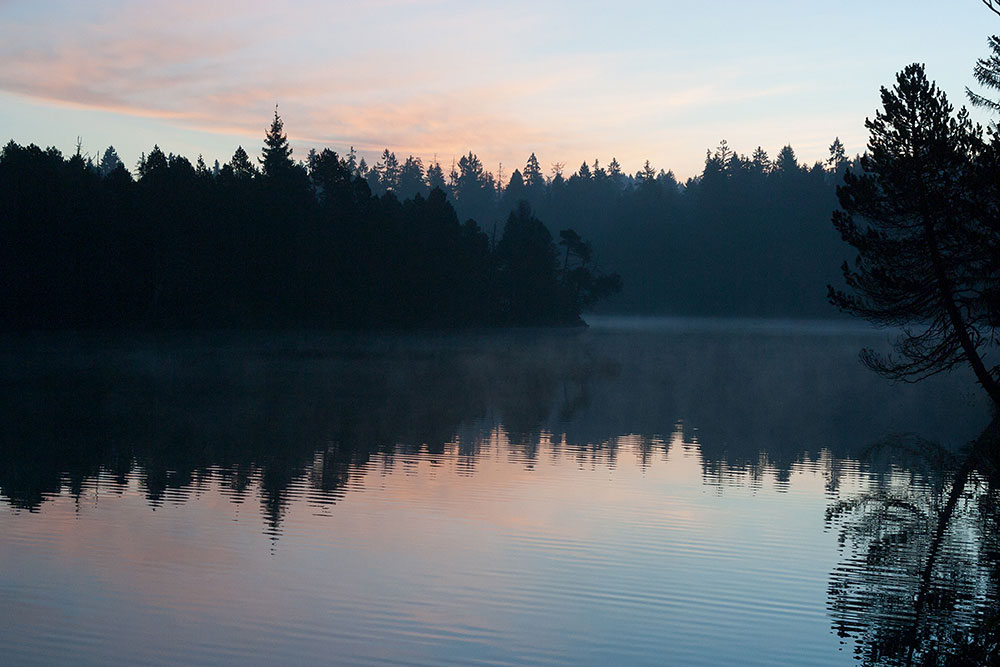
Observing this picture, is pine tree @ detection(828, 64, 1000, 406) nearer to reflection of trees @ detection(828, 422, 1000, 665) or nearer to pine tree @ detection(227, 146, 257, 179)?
reflection of trees @ detection(828, 422, 1000, 665)

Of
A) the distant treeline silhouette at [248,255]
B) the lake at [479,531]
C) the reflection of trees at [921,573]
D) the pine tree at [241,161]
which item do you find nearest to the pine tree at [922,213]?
the lake at [479,531]

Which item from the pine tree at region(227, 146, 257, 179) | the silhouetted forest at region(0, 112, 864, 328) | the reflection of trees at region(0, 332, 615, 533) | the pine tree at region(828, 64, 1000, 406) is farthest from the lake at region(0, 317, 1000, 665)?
the pine tree at region(227, 146, 257, 179)

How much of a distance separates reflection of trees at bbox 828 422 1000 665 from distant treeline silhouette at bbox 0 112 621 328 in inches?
2443

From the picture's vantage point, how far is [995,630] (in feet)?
37.2

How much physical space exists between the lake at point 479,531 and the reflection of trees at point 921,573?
0.22 feet

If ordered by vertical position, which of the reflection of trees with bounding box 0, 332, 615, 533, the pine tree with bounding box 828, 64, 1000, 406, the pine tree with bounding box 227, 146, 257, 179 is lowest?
the reflection of trees with bounding box 0, 332, 615, 533

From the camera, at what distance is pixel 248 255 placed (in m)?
87.9

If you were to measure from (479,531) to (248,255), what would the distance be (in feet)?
246

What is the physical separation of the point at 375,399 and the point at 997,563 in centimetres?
2486

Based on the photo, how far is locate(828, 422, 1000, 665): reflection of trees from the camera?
1126 cm

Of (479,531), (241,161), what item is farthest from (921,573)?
(241,161)

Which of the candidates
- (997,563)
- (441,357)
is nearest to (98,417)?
(997,563)

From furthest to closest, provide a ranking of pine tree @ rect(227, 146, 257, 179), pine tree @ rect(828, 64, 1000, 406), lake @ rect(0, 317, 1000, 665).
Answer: pine tree @ rect(227, 146, 257, 179) → pine tree @ rect(828, 64, 1000, 406) → lake @ rect(0, 317, 1000, 665)

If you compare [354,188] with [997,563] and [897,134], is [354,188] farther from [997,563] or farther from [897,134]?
[997,563]
